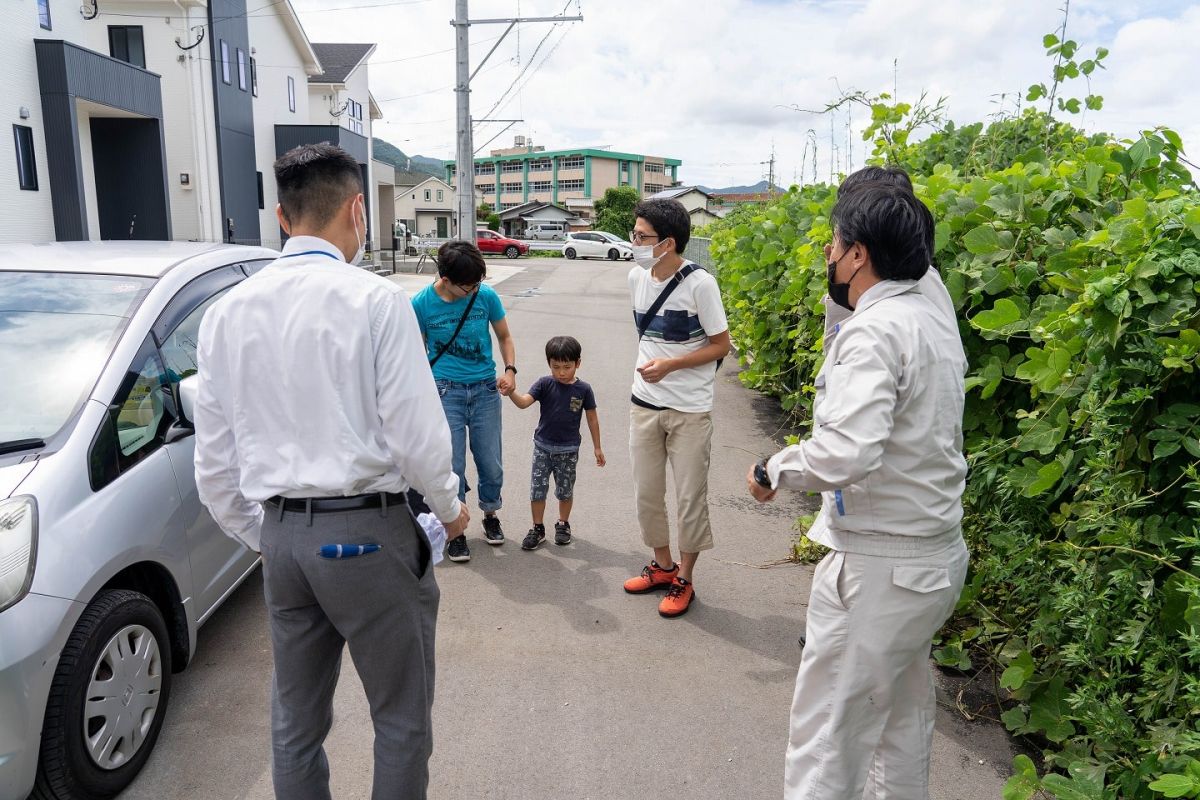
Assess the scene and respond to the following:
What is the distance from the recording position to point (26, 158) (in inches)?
607

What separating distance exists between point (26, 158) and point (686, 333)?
16.4 metres

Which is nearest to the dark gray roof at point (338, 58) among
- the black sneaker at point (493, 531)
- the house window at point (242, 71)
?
the house window at point (242, 71)

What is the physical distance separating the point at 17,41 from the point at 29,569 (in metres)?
16.7

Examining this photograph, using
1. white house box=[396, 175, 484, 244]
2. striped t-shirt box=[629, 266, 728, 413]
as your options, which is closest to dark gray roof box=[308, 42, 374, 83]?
striped t-shirt box=[629, 266, 728, 413]

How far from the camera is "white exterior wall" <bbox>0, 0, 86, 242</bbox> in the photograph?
14.7 meters

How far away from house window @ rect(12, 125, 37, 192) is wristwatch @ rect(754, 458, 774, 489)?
17456mm

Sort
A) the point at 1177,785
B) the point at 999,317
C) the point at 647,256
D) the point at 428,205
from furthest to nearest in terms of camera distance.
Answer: the point at 428,205 < the point at 647,256 < the point at 999,317 < the point at 1177,785

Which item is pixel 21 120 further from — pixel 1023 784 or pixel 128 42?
pixel 1023 784

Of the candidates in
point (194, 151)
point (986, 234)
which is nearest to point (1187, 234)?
point (986, 234)

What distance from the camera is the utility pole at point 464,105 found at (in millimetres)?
15602

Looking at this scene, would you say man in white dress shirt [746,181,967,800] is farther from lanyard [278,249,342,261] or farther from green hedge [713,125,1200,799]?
lanyard [278,249,342,261]

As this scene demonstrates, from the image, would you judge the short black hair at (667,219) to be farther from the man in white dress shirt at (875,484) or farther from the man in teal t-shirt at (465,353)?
the man in white dress shirt at (875,484)

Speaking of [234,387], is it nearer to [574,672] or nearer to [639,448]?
[574,672]

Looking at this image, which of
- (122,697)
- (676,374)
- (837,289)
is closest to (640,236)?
(676,374)
